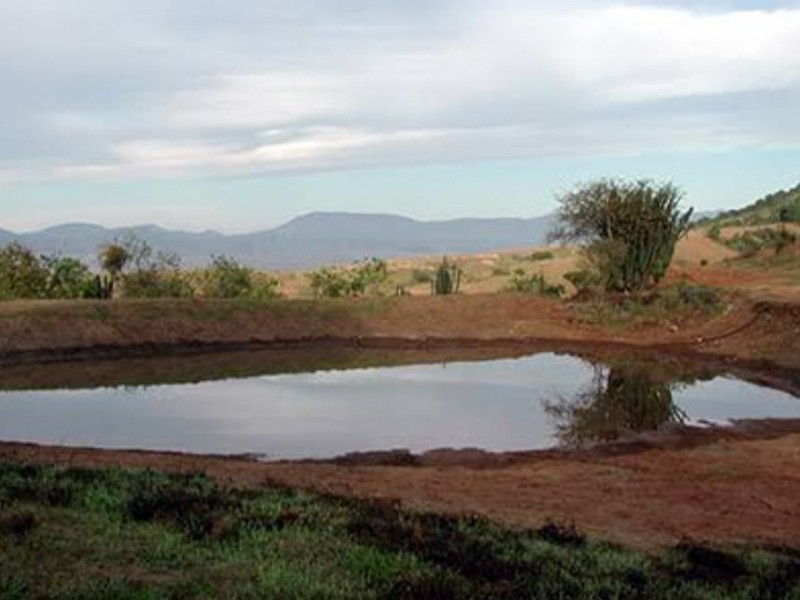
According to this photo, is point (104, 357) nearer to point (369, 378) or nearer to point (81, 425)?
point (369, 378)

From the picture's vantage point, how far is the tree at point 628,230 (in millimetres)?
38062

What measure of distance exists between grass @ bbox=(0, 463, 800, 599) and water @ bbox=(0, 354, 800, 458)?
26.7 feet

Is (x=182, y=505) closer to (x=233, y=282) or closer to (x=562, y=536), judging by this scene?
(x=562, y=536)

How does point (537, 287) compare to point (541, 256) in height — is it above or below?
below

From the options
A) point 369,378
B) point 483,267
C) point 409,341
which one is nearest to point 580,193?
point 409,341

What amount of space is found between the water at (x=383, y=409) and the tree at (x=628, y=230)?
10.8 m

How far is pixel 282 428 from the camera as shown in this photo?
755 inches

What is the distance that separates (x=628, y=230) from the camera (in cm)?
3831

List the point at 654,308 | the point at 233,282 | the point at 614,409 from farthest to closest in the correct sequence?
1. the point at 233,282
2. the point at 654,308
3. the point at 614,409

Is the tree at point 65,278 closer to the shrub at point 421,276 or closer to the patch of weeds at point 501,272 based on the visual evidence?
the shrub at point 421,276

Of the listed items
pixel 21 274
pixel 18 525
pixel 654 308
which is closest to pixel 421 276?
pixel 21 274

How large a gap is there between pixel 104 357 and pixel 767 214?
194 feet

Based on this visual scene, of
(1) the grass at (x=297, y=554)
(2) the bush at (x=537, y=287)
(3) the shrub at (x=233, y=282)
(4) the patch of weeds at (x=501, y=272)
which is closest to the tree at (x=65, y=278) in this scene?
(3) the shrub at (x=233, y=282)

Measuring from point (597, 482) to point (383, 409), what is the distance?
7.60 metres
